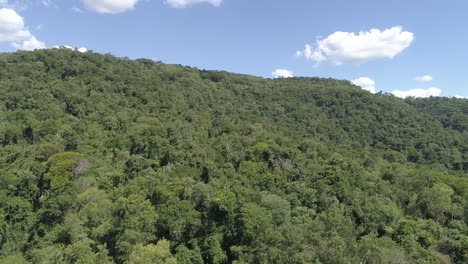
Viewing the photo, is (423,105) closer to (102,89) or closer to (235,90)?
(235,90)

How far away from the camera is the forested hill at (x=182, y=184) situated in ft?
142

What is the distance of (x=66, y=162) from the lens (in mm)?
60656

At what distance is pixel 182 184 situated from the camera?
53688mm

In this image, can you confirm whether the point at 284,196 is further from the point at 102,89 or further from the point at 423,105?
the point at 423,105

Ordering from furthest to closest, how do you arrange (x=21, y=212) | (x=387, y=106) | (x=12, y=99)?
(x=387, y=106) → (x=12, y=99) → (x=21, y=212)

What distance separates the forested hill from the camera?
142ft

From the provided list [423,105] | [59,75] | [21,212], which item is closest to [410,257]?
[21,212]

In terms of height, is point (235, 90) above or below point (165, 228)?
above

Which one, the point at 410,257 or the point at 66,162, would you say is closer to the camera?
the point at 410,257

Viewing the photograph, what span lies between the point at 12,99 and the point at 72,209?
41853mm

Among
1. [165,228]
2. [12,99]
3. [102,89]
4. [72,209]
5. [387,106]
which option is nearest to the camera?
[165,228]

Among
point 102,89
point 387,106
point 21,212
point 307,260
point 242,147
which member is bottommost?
point 21,212

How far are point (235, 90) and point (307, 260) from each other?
11420 centimetres

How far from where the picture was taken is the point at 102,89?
9644cm
